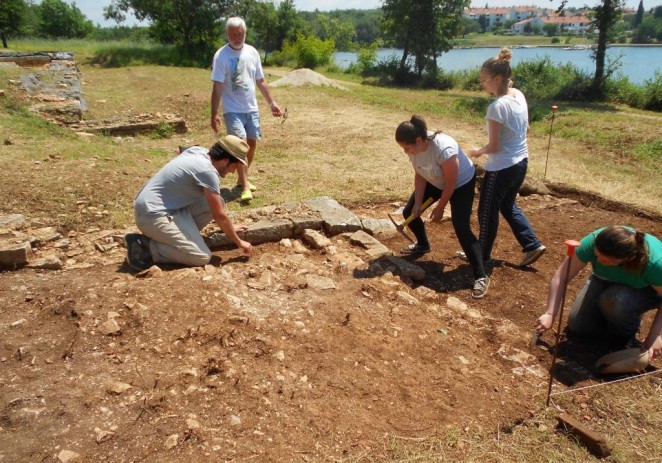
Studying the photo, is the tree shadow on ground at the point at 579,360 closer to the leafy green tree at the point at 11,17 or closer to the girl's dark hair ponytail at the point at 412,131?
the girl's dark hair ponytail at the point at 412,131

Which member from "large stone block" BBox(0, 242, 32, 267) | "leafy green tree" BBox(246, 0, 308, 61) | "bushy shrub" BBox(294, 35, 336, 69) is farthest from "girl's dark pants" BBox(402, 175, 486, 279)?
"leafy green tree" BBox(246, 0, 308, 61)

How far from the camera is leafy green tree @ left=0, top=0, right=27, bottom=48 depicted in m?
33.6

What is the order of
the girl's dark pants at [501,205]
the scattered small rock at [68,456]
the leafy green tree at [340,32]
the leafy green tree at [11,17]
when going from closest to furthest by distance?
the scattered small rock at [68,456] < the girl's dark pants at [501,205] < the leafy green tree at [11,17] < the leafy green tree at [340,32]

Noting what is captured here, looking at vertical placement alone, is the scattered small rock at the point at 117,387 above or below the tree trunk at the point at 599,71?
below

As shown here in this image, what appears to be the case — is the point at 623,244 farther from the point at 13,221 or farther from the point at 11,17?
the point at 11,17

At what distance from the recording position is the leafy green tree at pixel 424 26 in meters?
23.4

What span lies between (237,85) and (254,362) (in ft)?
11.9

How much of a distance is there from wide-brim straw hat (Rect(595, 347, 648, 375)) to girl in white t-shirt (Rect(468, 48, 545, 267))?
55.9 inches

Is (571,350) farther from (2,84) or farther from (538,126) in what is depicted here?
(2,84)

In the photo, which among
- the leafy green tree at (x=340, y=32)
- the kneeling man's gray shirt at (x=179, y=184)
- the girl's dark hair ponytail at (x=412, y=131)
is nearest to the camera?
the girl's dark hair ponytail at (x=412, y=131)

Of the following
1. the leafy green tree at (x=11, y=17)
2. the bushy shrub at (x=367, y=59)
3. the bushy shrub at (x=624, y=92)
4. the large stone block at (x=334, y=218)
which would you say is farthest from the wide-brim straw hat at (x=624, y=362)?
the leafy green tree at (x=11, y=17)

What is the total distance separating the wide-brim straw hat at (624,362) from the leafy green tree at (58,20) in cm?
7064

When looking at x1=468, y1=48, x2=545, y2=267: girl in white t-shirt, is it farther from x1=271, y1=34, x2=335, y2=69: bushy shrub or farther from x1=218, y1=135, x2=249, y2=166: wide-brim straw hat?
x1=271, y1=34, x2=335, y2=69: bushy shrub

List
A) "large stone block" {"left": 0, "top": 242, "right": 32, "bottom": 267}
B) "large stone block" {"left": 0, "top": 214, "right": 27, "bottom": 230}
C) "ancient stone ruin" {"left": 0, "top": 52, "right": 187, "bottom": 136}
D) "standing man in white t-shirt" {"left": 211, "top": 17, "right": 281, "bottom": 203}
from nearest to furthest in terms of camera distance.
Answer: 1. "large stone block" {"left": 0, "top": 242, "right": 32, "bottom": 267}
2. "large stone block" {"left": 0, "top": 214, "right": 27, "bottom": 230}
3. "standing man in white t-shirt" {"left": 211, "top": 17, "right": 281, "bottom": 203}
4. "ancient stone ruin" {"left": 0, "top": 52, "right": 187, "bottom": 136}
